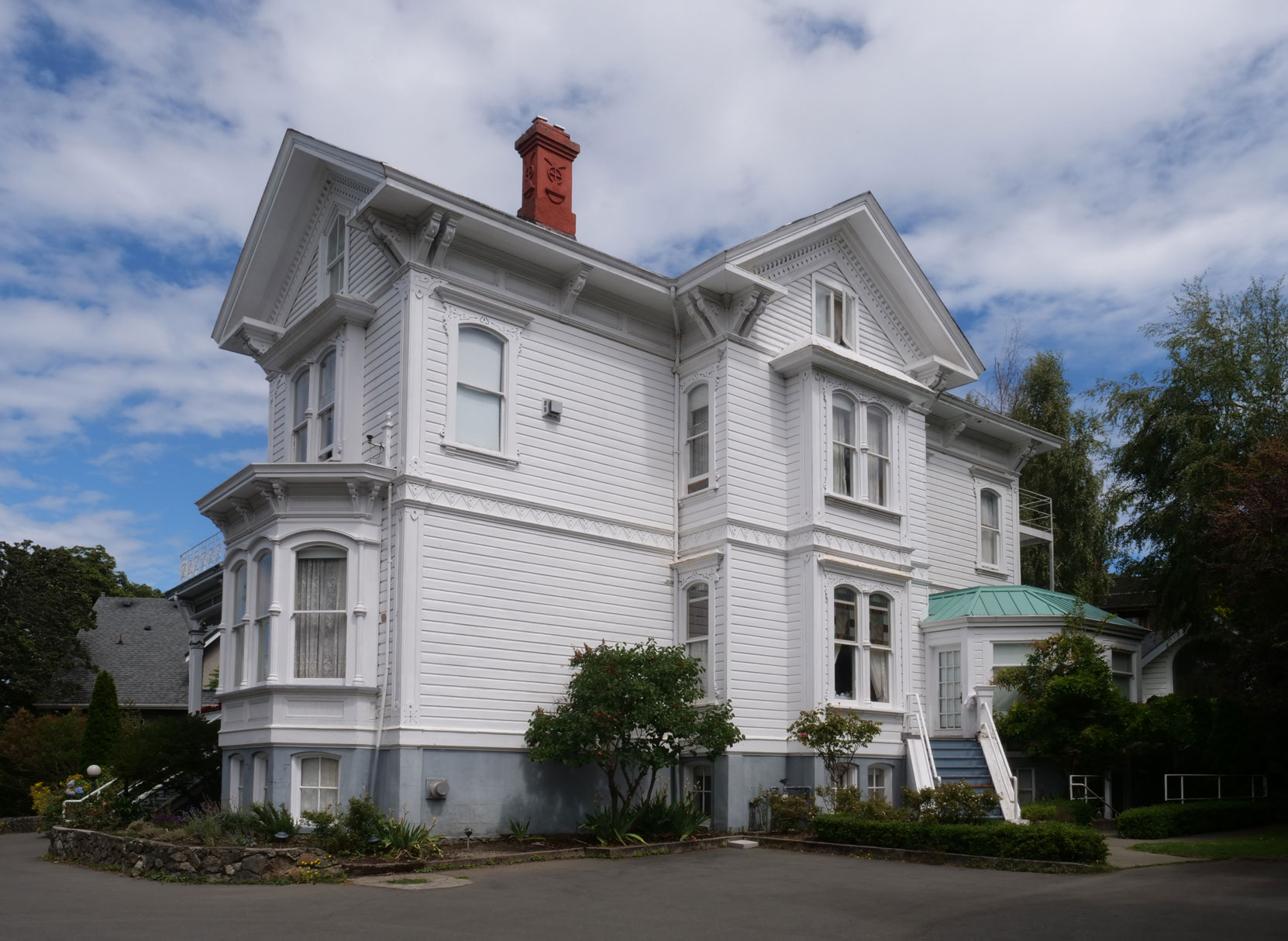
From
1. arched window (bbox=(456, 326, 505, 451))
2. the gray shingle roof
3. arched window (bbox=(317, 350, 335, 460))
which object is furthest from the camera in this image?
the gray shingle roof

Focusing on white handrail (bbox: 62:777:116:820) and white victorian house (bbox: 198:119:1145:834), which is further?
white handrail (bbox: 62:777:116:820)

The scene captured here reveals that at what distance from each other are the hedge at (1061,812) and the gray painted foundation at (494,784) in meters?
3.35

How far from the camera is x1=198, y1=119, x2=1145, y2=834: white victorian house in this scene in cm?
1752

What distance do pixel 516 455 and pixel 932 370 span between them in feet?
31.7

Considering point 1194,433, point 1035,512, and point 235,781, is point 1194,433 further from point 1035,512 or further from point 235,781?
point 235,781

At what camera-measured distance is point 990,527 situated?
2791 cm

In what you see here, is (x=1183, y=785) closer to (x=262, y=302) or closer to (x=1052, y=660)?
(x=1052, y=660)

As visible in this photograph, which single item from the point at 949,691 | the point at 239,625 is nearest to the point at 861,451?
the point at 949,691

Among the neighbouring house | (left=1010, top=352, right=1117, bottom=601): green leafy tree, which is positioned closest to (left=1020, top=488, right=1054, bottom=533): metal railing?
(left=1010, top=352, right=1117, bottom=601): green leafy tree

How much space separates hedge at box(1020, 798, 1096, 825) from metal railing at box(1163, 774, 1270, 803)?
3.33 m

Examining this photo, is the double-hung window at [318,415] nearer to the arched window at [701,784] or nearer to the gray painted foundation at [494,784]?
the gray painted foundation at [494,784]

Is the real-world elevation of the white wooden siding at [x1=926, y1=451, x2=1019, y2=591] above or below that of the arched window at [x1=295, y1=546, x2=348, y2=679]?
above

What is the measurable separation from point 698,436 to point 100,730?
15.0 meters

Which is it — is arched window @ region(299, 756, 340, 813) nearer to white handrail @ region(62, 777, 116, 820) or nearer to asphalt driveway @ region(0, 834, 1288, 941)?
asphalt driveway @ region(0, 834, 1288, 941)
